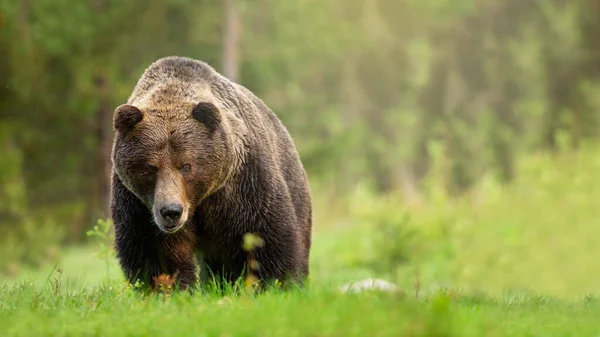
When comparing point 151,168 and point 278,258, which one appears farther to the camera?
point 278,258

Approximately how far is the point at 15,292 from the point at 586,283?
9.04 meters

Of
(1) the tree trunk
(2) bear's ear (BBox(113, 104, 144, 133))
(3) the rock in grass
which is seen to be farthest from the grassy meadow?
(1) the tree trunk

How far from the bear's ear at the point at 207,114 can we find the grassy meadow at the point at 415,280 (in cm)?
124

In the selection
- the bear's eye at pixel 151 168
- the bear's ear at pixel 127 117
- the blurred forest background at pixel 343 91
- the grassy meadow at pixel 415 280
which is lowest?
the grassy meadow at pixel 415 280

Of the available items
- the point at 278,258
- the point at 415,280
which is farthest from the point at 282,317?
the point at 415,280

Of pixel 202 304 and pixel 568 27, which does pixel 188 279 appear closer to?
pixel 202 304

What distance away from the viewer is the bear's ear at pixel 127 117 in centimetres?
609

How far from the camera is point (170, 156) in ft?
19.9

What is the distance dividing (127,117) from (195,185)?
658mm

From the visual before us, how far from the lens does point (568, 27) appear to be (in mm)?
31547

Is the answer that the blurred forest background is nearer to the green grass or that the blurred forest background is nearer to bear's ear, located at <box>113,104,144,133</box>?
bear's ear, located at <box>113,104,144,133</box>

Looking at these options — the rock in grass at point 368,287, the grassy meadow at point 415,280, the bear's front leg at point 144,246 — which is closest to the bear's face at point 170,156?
the bear's front leg at point 144,246

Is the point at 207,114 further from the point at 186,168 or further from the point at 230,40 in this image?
the point at 230,40

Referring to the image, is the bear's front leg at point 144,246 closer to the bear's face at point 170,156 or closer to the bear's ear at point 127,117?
Answer: the bear's face at point 170,156
